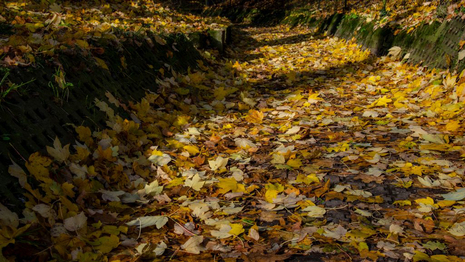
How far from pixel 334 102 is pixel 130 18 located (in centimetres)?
419

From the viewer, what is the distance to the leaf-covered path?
1.43 meters

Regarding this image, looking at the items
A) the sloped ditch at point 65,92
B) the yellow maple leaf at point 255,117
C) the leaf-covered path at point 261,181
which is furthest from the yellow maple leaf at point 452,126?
the sloped ditch at point 65,92

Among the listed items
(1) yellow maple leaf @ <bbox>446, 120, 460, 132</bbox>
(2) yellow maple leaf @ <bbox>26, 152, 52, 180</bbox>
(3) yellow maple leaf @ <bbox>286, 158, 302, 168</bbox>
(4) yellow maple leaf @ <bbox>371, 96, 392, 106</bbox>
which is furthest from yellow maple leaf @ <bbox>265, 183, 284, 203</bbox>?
(4) yellow maple leaf @ <bbox>371, 96, 392, 106</bbox>

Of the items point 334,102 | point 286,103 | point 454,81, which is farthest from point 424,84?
point 286,103

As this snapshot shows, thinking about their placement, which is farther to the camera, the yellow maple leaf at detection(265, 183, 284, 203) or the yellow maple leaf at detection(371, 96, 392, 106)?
the yellow maple leaf at detection(371, 96, 392, 106)

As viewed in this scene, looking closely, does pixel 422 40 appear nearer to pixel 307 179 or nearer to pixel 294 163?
pixel 294 163

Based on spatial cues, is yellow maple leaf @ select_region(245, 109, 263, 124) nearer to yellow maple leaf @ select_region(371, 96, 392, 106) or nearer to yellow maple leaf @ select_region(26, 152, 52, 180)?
yellow maple leaf @ select_region(371, 96, 392, 106)

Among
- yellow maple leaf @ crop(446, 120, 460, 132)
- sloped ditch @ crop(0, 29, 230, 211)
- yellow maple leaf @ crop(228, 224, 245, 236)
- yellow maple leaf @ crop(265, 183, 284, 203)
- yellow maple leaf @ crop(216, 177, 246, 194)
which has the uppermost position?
sloped ditch @ crop(0, 29, 230, 211)

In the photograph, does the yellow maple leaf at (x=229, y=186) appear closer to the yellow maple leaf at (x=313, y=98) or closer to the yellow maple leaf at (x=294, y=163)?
the yellow maple leaf at (x=294, y=163)

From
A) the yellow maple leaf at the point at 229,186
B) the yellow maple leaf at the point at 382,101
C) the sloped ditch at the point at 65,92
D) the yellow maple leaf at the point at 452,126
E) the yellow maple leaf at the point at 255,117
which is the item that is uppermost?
the sloped ditch at the point at 65,92

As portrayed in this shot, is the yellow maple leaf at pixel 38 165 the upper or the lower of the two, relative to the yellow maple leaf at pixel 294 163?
upper

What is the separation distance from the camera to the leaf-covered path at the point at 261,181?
4.70 feet

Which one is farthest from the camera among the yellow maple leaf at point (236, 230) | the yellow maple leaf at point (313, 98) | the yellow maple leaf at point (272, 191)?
the yellow maple leaf at point (313, 98)

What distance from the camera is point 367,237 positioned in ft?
4.75
